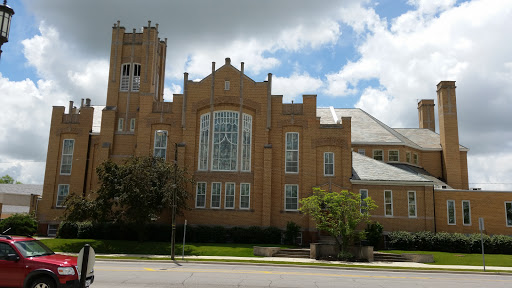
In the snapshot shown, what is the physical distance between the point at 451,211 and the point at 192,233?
2229 cm

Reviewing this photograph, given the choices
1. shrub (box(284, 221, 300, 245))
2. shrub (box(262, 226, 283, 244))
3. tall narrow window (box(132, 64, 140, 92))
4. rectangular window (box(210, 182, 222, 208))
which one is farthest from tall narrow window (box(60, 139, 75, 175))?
shrub (box(284, 221, 300, 245))

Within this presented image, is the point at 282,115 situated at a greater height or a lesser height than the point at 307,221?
greater

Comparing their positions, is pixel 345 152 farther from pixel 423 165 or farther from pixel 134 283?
pixel 134 283

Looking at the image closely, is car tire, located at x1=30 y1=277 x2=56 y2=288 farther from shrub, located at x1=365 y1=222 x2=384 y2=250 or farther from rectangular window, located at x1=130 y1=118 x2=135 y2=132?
rectangular window, located at x1=130 y1=118 x2=135 y2=132

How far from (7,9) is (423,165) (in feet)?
146

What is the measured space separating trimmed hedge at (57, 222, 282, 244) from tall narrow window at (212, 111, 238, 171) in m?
5.66

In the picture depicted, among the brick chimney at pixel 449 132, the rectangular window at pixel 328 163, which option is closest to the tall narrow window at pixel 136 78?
the rectangular window at pixel 328 163

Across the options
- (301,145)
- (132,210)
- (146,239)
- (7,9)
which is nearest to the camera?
(7,9)

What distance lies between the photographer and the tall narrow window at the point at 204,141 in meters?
37.4

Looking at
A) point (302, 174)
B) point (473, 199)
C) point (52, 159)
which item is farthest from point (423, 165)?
point (52, 159)

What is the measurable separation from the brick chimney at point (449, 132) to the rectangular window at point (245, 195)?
22.9 m

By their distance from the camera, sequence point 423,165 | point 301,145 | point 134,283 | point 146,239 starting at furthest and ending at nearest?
point 423,165 → point 301,145 → point 146,239 → point 134,283

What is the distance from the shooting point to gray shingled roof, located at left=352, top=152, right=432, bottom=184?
117 ft

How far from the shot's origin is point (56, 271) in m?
10.8
